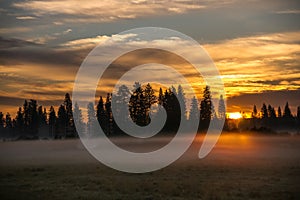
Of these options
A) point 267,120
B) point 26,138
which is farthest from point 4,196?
point 267,120

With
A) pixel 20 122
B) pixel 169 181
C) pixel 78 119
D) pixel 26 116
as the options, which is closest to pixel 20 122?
pixel 20 122

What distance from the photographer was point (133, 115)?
260ft

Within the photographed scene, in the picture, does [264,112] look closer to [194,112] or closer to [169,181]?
[194,112]

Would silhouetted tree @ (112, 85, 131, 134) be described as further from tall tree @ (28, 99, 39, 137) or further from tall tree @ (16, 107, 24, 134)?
tall tree @ (16, 107, 24, 134)

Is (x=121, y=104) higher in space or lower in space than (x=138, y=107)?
higher

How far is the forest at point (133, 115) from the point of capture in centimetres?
8038

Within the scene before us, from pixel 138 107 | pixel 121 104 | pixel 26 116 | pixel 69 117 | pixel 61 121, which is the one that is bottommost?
pixel 61 121

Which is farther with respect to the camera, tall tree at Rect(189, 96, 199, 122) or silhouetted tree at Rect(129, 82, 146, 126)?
tall tree at Rect(189, 96, 199, 122)

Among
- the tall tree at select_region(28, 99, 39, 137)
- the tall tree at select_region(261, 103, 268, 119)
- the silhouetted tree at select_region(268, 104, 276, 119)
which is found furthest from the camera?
the silhouetted tree at select_region(268, 104, 276, 119)

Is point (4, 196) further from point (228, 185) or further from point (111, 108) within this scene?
point (111, 108)

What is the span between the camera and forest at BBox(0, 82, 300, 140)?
8038cm

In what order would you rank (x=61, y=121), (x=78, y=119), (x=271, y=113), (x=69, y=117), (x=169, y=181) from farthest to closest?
(x=271, y=113) → (x=78, y=119) → (x=61, y=121) → (x=69, y=117) → (x=169, y=181)

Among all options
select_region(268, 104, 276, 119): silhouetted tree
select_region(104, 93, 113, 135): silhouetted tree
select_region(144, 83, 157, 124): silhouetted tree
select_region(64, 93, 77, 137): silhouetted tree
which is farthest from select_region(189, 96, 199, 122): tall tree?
select_region(268, 104, 276, 119): silhouetted tree

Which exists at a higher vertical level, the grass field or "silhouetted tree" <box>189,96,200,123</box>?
"silhouetted tree" <box>189,96,200,123</box>
